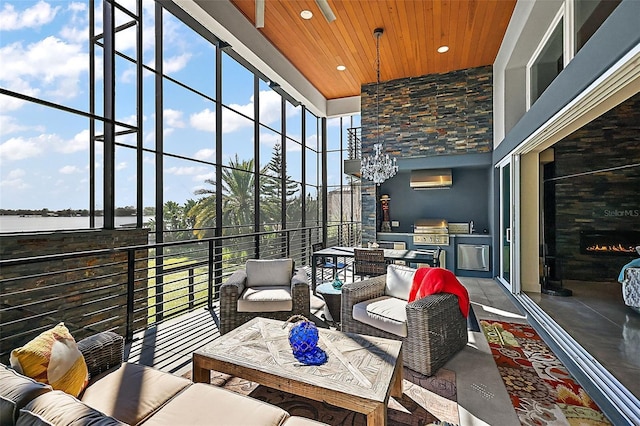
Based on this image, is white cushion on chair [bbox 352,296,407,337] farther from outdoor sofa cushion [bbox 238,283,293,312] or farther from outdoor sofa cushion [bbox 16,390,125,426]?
outdoor sofa cushion [bbox 16,390,125,426]

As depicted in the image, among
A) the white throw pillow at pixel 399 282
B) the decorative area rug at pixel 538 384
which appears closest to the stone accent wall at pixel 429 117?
the white throw pillow at pixel 399 282

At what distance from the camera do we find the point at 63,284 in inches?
99.2

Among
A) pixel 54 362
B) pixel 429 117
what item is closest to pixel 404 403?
pixel 54 362

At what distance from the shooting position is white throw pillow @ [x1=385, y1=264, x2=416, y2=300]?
10.2 feet

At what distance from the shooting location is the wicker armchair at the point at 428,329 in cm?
246

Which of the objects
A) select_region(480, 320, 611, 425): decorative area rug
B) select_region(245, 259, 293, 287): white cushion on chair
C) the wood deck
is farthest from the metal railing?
select_region(480, 320, 611, 425): decorative area rug

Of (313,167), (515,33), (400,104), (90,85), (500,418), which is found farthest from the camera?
(313,167)

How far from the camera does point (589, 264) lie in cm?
390

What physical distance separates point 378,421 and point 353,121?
725cm

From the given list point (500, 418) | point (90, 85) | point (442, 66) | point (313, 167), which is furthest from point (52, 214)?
point (442, 66)

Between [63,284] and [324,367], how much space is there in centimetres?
219

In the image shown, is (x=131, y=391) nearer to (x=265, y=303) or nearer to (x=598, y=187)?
(x=265, y=303)

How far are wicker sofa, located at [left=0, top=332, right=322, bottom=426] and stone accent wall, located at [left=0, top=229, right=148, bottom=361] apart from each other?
3.52 feet

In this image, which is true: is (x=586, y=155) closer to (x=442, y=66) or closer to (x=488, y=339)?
(x=488, y=339)
